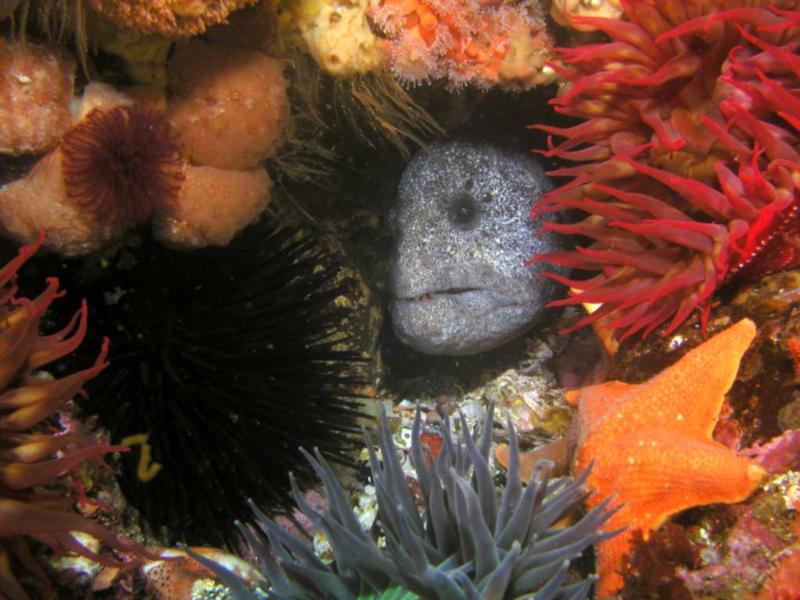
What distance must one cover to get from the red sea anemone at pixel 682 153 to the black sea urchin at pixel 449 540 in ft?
3.27

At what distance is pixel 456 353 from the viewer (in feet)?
14.0

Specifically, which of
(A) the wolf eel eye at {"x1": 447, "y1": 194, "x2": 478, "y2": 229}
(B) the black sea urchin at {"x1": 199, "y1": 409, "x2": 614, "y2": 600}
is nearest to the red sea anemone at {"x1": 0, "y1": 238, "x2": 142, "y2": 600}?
(B) the black sea urchin at {"x1": 199, "y1": 409, "x2": 614, "y2": 600}

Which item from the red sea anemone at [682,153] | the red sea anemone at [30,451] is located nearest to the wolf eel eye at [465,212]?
the red sea anemone at [682,153]

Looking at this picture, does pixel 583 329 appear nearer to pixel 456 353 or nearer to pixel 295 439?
pixel 456 353

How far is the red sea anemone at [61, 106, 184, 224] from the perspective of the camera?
9.06 feet

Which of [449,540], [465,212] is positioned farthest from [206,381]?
[465,212]

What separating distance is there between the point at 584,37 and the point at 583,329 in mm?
1769

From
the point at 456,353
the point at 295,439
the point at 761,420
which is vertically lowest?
the point at 456,353

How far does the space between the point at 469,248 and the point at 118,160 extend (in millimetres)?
2176

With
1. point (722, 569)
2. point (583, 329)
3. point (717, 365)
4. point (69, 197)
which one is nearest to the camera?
point (722, 569)

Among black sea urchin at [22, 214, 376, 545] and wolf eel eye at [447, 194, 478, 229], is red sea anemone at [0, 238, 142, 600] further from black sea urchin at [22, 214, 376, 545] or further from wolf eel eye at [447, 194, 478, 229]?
wolf eel eye at [447, 194, 478, 229]

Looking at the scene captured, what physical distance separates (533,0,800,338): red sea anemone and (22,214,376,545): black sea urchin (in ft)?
5.13

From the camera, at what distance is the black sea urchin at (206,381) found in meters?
3.14

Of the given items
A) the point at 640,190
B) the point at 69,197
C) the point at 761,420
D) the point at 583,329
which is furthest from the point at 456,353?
the point at 69,197
